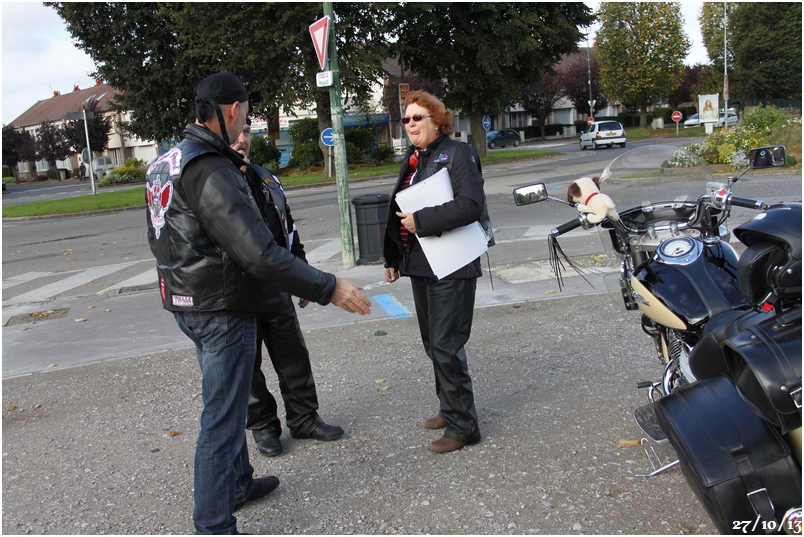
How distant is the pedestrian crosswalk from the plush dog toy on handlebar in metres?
6.50

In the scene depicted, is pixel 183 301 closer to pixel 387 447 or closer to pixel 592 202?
pixel 387 447

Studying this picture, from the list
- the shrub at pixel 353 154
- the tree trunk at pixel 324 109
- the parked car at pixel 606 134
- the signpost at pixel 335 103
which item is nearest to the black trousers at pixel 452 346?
the signpost at pixel 335 103

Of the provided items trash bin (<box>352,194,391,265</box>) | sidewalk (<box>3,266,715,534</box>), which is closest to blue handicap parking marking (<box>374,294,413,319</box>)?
sidewalk (<box>3,266,715,534</box>)

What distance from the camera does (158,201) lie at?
8.98 ft

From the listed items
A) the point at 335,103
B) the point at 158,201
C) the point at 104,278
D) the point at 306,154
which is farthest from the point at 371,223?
the point at 306,154

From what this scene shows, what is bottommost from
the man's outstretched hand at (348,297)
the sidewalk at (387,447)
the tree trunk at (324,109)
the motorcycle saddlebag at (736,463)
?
the sidewalk at (387,447)

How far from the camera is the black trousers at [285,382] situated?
379 cm

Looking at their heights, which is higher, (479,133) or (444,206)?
(479,133)

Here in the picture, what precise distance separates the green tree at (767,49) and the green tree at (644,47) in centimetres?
434

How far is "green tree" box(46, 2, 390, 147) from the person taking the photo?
27.1 metres

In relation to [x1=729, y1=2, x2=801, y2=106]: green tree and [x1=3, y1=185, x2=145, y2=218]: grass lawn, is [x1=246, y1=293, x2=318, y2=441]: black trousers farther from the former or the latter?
[x1=729, y1=2, x2=801, y2=106]: green tree

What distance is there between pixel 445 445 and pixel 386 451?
1.13ft

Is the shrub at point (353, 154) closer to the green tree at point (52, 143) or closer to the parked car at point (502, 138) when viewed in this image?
the parked car at point (502, 138)

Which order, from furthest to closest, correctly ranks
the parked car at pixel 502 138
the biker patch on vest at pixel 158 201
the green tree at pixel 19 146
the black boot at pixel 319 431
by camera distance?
the green tree at pixel 19 146 → the parked car at pixel 502 138 → the black boot at pixel 319 431 → the biker patch on vest at pixel 158 201
